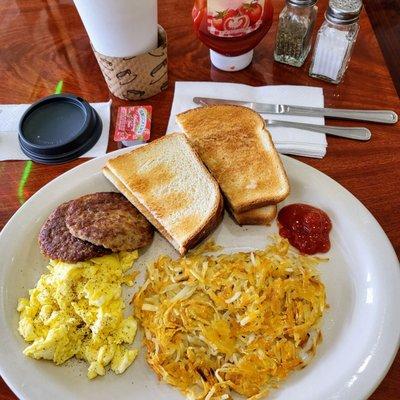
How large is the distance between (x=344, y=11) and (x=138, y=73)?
3.02ft

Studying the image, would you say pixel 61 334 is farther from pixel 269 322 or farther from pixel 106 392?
pixel 269 322

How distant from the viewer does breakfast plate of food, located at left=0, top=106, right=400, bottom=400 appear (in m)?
1.38

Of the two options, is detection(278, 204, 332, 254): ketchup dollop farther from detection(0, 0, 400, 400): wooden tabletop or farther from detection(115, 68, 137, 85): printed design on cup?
detection(115, 68, 137, 85): printed design on cup

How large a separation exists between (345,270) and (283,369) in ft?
1.44

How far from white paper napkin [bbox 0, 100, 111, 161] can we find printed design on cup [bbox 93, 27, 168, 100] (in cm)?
12

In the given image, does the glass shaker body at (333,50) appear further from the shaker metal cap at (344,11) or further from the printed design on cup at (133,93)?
the printed design on cup at (133,93)

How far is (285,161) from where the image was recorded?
1793 millimetres

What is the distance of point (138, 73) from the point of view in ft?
6.59

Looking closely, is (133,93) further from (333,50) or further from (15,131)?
(333,50)

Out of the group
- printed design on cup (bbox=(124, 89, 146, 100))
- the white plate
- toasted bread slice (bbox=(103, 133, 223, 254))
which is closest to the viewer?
the white plate

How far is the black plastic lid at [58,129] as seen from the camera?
1.91 metres

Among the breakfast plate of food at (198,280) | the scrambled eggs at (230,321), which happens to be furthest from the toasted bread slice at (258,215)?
the scrambled eggs at (230,321)

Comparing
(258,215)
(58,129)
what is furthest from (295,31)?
(58,129)

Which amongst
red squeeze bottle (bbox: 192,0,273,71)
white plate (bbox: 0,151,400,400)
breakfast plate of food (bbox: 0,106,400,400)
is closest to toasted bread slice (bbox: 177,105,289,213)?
breakfast plate of food (bbox: 0,106,400,400)
